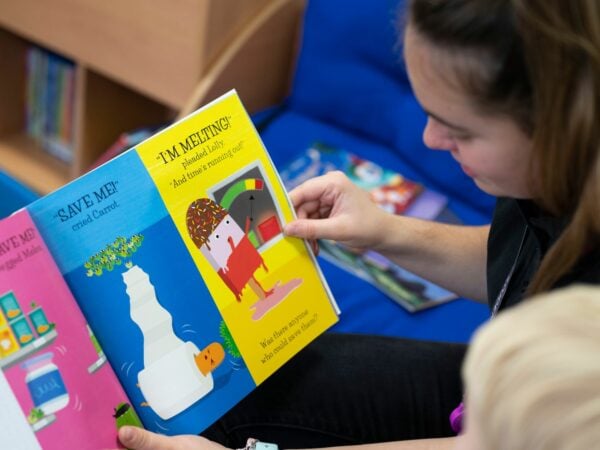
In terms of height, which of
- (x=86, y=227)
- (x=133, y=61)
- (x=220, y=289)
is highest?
(x=133, y=61)

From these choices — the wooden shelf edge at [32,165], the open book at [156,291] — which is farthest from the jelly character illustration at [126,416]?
the wooden shelf edge at [32,165]

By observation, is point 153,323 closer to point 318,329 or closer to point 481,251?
point 318,329

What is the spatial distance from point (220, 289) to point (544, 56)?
1.46ft

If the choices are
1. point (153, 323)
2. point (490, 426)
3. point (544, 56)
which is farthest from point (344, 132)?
A: point (490, 426)

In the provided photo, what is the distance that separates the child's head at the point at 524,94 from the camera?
0.56 m

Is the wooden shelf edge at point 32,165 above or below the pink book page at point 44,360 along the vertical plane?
above

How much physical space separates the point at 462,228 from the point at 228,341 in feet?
1.24

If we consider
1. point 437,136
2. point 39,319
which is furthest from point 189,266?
point 437,136

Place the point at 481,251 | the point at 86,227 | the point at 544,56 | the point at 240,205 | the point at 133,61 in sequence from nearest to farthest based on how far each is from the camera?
the point at 544,56, the point at 86,227, the point at 240,205, the point at 481,251, the point at 133,61

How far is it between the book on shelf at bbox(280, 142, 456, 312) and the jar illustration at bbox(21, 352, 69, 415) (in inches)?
24.0

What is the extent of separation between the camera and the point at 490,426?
0.44 metres

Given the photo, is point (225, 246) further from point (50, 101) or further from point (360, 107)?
point (50, 101)

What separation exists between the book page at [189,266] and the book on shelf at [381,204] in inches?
13.6

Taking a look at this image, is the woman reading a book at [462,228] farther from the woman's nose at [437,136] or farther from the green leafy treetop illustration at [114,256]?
the green leafy treetop illustration at [114,256]
